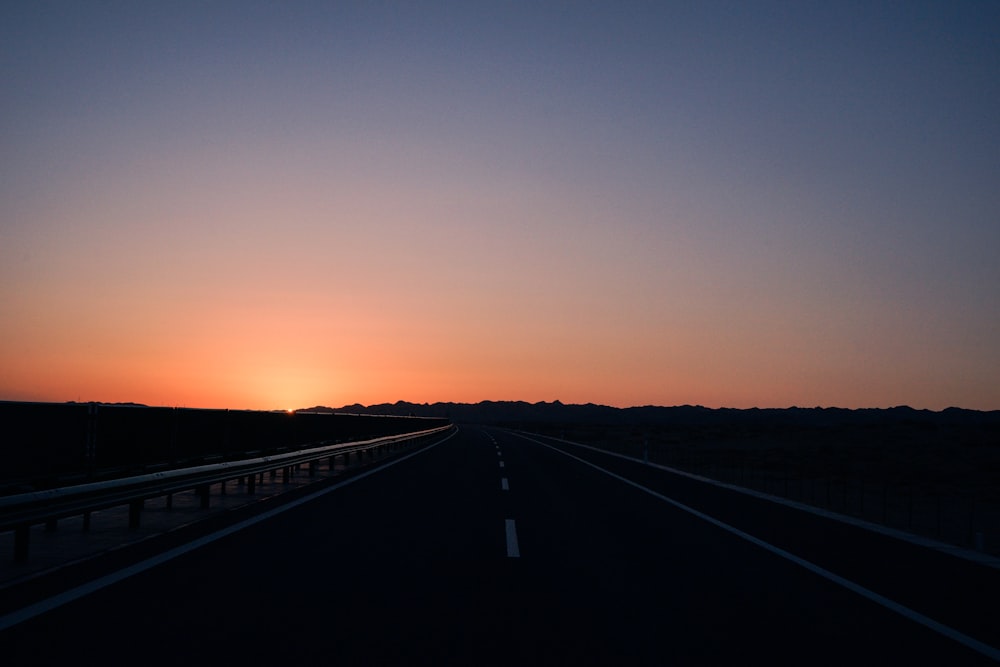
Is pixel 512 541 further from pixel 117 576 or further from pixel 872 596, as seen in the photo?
pixel 117 576

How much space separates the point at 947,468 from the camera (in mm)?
38969

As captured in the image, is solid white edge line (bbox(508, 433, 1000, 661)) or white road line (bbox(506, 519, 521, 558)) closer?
solid white edge line (bbox(508, 433, 1000, 661))

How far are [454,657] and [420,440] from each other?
48.8 m


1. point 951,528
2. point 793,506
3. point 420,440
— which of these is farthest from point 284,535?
point 420,440

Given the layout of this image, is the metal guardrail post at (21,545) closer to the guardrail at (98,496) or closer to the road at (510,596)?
the guardrail at (98,496)

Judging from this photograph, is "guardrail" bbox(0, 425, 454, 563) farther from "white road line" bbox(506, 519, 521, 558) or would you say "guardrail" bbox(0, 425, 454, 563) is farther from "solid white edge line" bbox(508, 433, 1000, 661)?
"solid white edge line" bbox(508, 433, 1000, 661)

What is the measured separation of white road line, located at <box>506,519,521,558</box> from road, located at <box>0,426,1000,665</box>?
0.06 m

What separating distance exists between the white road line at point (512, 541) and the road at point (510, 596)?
6 cm

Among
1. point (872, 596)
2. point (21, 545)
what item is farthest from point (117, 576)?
point (872, 596)

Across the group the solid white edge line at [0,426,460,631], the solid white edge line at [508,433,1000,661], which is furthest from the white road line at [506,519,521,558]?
the solid white edge line at [0,426,460,631]

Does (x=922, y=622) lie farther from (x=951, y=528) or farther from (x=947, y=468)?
(x=947, y=468)

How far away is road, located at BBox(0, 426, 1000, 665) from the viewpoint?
570 cm

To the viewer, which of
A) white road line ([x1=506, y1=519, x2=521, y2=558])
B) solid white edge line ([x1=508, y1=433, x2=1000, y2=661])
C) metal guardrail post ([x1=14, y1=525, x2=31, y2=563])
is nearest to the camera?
solid white edge line ([x1=508, y1=433, x2=1000, y2=661])

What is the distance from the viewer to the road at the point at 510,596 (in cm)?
570
